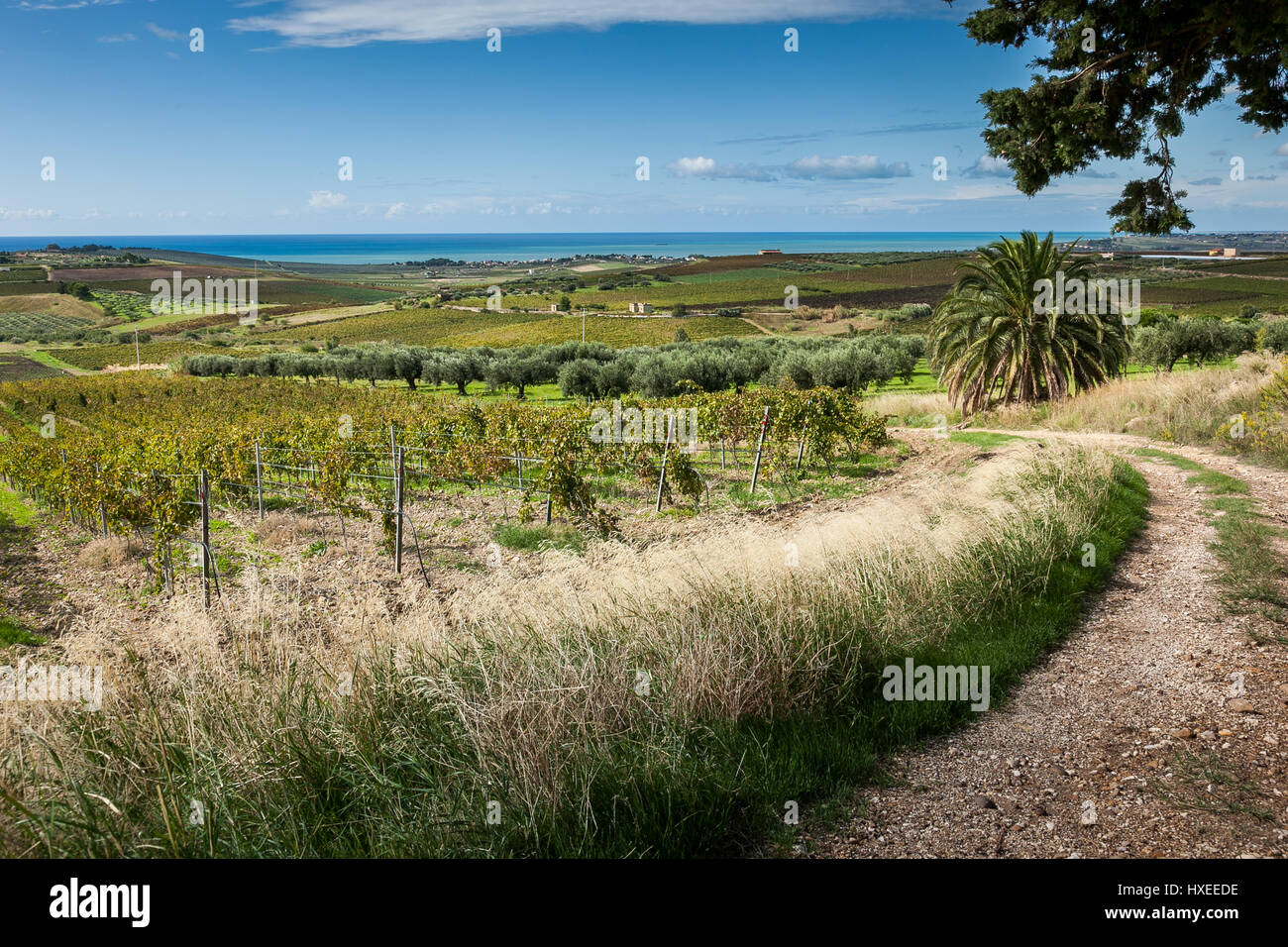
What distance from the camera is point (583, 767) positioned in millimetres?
3867

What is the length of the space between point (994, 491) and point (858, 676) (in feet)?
17.5

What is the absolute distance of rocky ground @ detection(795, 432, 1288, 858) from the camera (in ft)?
11.9

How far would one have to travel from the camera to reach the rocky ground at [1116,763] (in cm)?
364

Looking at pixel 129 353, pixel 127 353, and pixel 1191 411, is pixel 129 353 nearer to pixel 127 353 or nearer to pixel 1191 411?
pixel 127 353

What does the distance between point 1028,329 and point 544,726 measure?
64.5 ft

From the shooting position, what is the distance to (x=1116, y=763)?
14.1ft

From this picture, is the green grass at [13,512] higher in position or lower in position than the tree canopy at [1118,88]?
lower

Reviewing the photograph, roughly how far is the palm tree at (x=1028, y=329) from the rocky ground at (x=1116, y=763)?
49.8 ft

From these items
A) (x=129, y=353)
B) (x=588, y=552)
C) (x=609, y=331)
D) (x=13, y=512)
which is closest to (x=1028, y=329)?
(x=588, y=552)

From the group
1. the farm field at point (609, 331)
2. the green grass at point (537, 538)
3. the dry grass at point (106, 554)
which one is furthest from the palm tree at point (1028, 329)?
the farm field at point (609, 331)

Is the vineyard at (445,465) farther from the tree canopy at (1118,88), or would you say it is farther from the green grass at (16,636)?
the tree canopy at (1118,88)

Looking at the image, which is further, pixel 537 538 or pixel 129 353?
pixel 129 353
